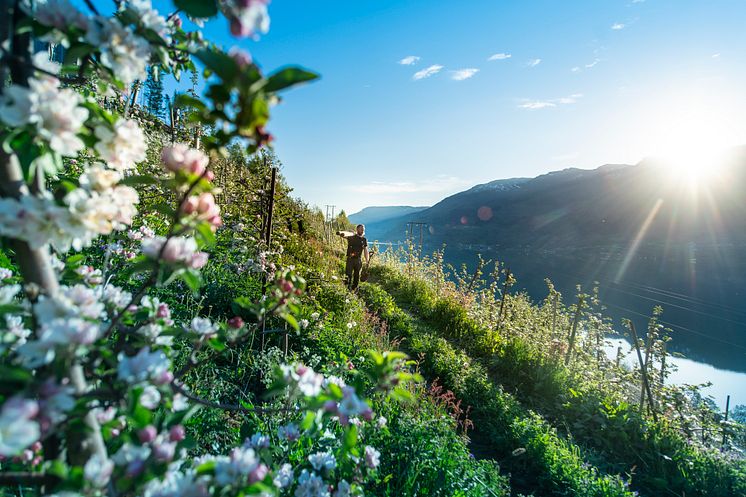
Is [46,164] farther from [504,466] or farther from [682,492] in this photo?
[682,492]

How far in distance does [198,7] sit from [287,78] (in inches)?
11.6

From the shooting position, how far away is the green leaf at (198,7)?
2.42 ft

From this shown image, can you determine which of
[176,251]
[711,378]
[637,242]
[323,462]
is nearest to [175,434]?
[176,251]

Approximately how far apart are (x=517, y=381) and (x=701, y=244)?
7695cm

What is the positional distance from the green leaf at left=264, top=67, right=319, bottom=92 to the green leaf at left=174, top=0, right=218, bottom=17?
0.25 meters

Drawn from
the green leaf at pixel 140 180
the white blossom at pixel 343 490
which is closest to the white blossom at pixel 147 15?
the green leaf at pixel 140 180

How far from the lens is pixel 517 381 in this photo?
555 cm

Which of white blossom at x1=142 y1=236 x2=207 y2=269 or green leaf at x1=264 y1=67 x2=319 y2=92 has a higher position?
green leaf at x1=264 y1=67 x2=319 y2=92

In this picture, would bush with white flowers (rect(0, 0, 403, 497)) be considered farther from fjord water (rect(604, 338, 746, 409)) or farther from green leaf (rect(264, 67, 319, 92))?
fjord water (rect(604, 338, 746, 409))

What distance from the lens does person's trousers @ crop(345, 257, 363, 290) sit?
8930 mm

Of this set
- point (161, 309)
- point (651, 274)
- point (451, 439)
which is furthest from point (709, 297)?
point (161, 309)

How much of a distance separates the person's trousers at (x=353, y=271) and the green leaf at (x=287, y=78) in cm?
826

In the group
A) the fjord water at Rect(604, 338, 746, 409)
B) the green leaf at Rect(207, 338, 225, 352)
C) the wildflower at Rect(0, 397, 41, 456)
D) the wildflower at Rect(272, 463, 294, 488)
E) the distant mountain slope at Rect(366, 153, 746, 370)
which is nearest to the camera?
the wildflower at Rect(0, 397, 41, 456)

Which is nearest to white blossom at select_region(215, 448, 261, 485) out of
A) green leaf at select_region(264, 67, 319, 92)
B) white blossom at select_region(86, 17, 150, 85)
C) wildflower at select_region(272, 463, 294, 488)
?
wildflower at select_region(272, 463, 294, 488)
